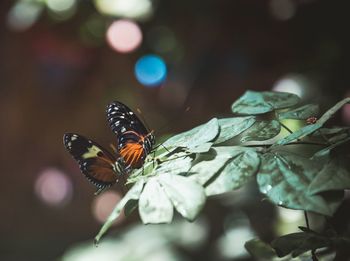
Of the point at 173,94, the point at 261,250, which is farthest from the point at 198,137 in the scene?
the point at 173,94

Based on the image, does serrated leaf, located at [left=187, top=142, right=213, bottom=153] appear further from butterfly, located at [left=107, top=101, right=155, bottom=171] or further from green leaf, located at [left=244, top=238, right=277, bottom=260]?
green leaf, located at [left=244, top=238, right=277, bottom=260]

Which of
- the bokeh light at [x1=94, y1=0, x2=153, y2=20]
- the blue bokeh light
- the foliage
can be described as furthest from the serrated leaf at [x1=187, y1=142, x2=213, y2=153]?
the blue bokeh light

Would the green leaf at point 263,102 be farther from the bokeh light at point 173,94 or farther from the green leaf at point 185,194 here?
the bokeh light at point 173,94

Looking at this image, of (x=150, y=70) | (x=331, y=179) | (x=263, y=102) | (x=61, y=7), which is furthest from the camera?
(x=150, y=70)

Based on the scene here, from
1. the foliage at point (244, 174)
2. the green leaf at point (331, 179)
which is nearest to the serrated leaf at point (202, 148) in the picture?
the foliage at point (244, 174)

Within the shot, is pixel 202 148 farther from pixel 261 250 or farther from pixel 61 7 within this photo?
pixel 61 7
